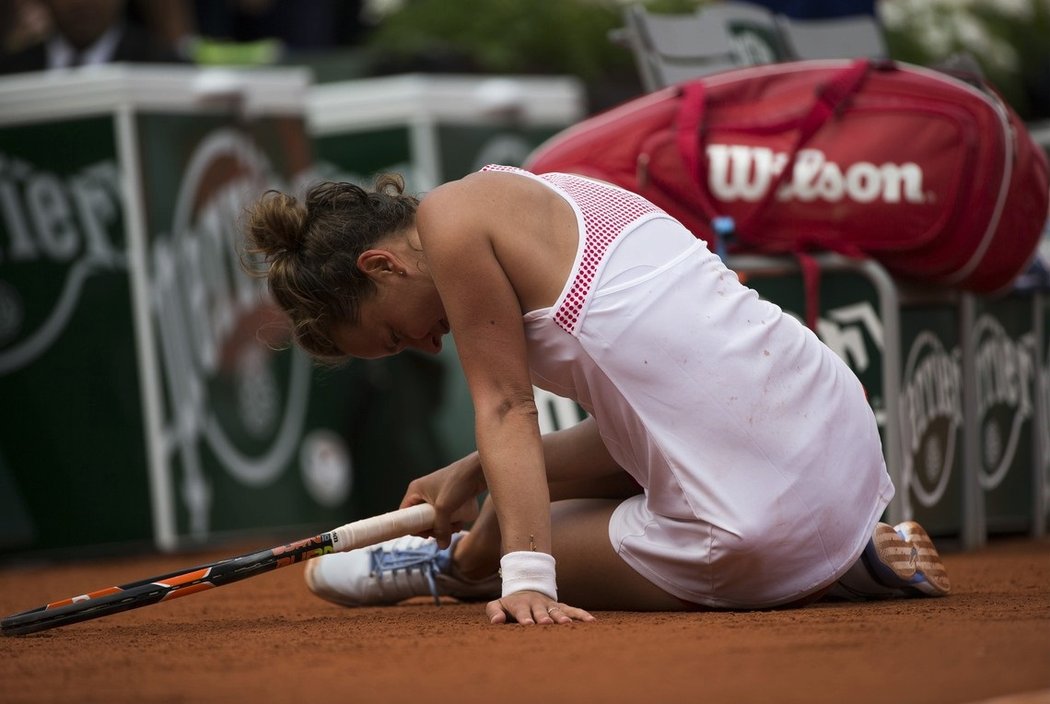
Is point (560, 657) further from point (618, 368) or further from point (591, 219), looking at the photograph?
point (591, 219)

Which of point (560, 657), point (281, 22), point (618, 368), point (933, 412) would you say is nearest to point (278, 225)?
point (618, 368)

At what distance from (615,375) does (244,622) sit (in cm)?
92

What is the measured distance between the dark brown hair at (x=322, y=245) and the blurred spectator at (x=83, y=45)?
11.8 ft

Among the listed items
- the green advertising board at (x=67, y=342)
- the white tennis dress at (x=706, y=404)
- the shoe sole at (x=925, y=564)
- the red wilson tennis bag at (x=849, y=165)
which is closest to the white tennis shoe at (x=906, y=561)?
the shoe sole at (x=925, y=564)

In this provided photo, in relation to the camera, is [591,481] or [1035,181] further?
[1035,181]

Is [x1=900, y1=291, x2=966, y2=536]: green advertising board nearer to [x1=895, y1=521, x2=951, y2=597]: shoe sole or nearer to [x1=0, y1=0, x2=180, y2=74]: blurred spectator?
[x1=895, y1=521, x2=951, y2=597]: shoe sole

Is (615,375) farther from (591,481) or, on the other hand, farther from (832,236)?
(832,236)

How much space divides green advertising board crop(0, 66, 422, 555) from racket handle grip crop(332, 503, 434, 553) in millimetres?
2248

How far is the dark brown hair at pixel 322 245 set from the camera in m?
3.11

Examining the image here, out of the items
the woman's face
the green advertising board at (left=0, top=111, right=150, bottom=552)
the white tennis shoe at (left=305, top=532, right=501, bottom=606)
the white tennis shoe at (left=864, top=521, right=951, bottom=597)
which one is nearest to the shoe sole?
the white tennis shoe at (left=864, top=521, right=951, bottom=597)

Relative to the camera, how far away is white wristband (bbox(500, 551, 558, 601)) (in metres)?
2.93

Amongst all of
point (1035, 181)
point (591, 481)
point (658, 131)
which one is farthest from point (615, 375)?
point (1035, 181)

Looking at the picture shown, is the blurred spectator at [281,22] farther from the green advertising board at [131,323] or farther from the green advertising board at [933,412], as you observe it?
the green advertising board at [933,412]

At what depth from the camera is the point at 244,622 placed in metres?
3.39
